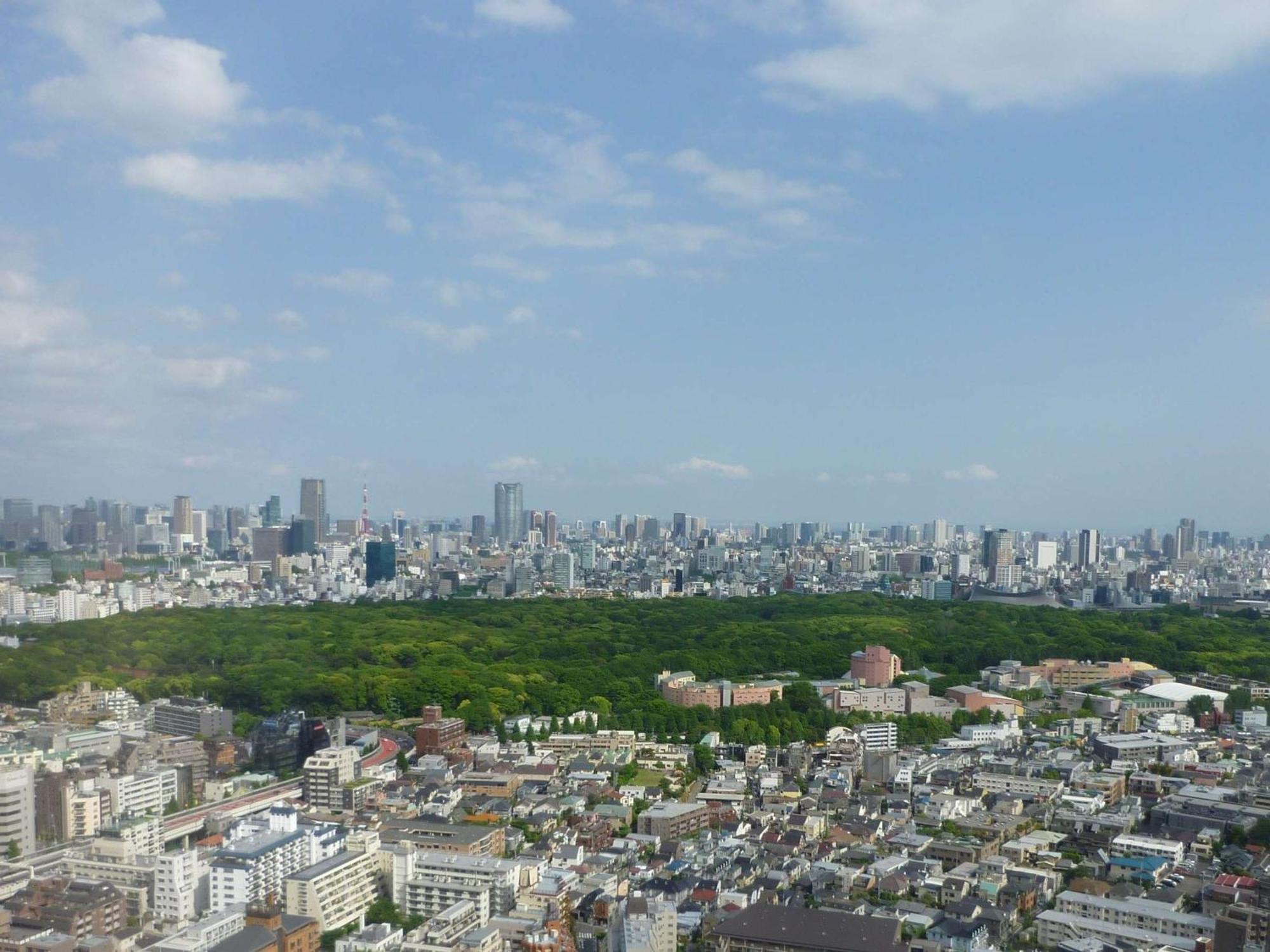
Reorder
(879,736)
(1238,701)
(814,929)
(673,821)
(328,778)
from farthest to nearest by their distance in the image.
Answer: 1. (1238,701)
2. (879,736)
3. (328,778)
4. (673,821)
5. (814,929)

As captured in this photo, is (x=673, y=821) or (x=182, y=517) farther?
(x=182, y=517)

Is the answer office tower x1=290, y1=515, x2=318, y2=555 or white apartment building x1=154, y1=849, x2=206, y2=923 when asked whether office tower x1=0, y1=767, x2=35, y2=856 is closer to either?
white apartment building x1=154, y1=849, x2=206, y2=923

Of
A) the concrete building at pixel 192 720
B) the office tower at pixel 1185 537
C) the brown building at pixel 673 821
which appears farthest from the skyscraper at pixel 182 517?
the office tower at pixel 1185 537

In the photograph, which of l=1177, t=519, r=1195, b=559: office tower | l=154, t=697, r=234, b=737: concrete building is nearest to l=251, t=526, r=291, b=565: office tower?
l=154, t=697, r=234, b=737: concrete building

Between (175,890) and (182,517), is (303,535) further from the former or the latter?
(175,890)

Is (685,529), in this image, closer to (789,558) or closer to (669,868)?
(789,558)

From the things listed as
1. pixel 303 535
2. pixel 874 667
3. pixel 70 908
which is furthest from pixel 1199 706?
pixel 303 535
